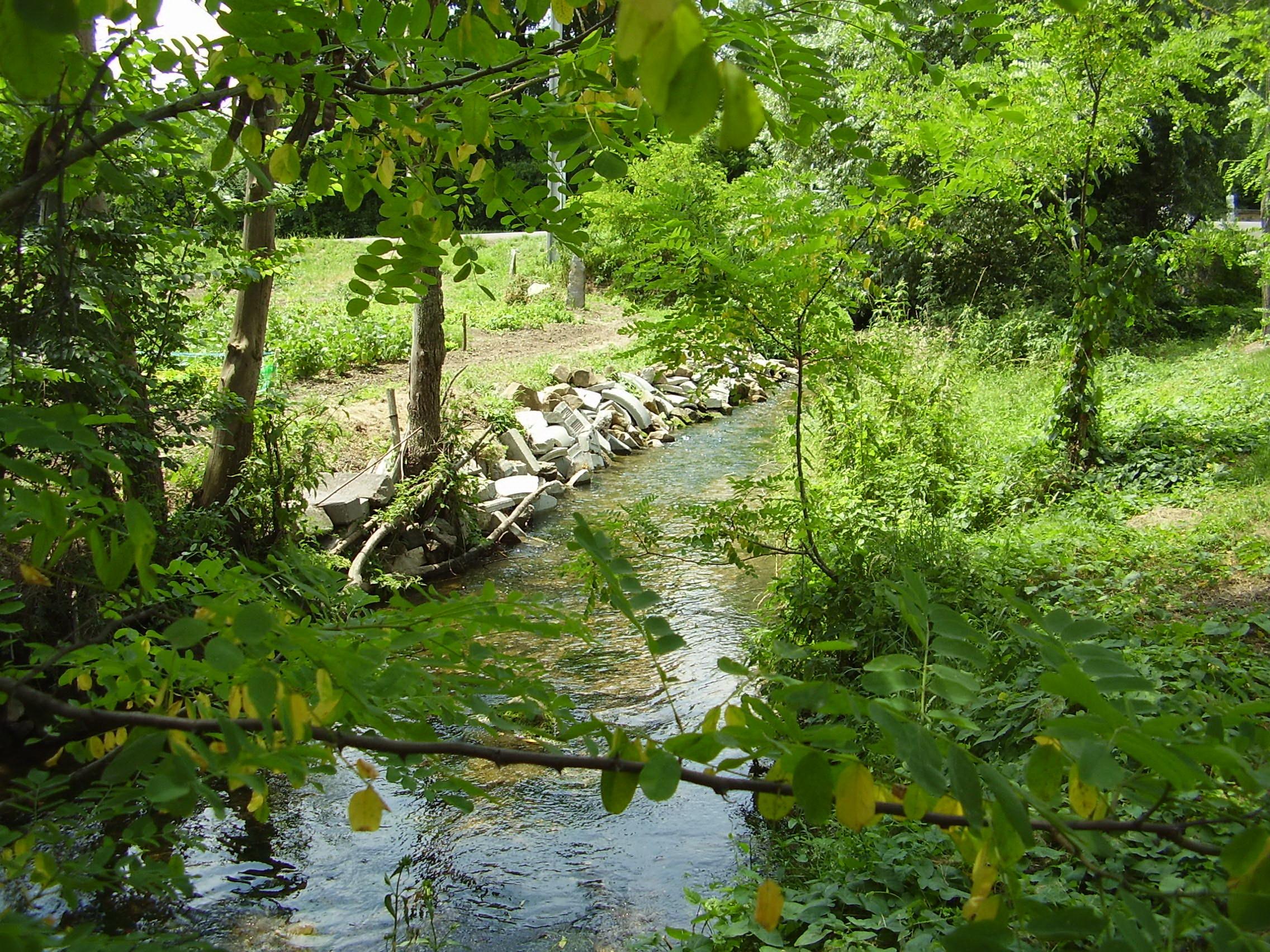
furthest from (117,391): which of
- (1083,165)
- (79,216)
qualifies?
(1083,165)

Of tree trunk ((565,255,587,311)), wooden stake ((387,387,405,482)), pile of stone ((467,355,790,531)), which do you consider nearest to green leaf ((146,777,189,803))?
pile of stone ((467,355,790,531))

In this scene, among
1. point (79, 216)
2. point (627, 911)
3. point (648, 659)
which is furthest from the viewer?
point (648, 659)

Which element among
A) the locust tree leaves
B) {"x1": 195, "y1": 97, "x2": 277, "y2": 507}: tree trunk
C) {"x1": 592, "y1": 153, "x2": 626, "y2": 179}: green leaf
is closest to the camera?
the locust tree leaves

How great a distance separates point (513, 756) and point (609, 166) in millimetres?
1027

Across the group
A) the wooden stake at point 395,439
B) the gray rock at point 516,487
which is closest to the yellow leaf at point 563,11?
the wooden stake at point 395,439

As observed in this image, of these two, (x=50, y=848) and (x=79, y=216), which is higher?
(x=79, y=216)

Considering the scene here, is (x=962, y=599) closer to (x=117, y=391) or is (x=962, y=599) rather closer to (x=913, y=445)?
(x=913, y=445)

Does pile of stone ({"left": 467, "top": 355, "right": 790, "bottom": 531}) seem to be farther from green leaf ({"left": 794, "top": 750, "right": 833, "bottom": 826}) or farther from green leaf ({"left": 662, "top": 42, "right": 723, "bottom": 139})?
green leaf ({"left": 662, "top": 42, "right": 723, "bottom": 139})

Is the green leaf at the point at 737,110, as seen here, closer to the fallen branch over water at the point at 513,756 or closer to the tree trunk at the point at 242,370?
the fallen branch over water at the point at 513,756

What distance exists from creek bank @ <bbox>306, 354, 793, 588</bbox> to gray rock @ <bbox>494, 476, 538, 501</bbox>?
13 mm

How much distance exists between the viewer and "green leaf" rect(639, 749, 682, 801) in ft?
2.54

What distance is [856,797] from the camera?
0.81m

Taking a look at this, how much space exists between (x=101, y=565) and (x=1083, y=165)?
27.5 feet

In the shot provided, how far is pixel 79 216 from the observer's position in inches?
175
